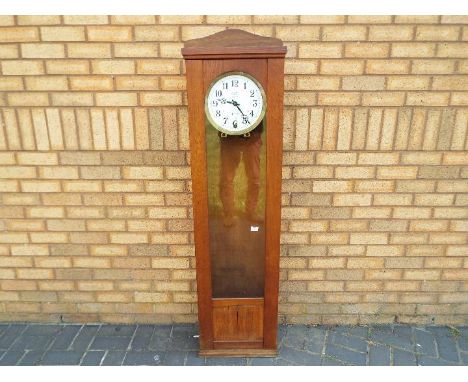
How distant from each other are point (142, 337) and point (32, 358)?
2.82 feet

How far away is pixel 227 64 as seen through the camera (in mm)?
2604

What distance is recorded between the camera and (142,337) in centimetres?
361

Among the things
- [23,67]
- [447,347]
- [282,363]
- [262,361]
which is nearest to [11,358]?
[262,361]

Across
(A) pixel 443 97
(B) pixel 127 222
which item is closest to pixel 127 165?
(B) pixel 127 222

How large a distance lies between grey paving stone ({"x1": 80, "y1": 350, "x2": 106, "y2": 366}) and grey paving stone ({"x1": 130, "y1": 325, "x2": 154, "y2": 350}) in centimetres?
25

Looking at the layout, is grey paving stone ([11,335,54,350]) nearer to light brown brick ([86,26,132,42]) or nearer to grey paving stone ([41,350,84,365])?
grey paving stone ([41,350,84,365])

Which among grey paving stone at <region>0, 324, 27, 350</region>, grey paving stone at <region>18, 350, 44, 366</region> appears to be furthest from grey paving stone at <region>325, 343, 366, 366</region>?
grey paving stone at <region>0, 324, 27, 350</region>

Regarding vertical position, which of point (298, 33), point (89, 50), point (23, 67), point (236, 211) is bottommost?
Result: point (236, 211)

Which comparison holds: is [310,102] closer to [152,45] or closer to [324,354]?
[152,45]

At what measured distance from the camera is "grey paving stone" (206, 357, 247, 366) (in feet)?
10.7

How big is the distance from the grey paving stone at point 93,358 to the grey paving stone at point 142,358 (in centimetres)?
21

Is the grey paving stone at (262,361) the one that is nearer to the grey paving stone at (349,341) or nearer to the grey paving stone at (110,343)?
the grey paving stone at (349,341)

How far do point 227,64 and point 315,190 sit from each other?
1.31 m

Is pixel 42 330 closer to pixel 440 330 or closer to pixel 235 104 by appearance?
pixel 235 104
